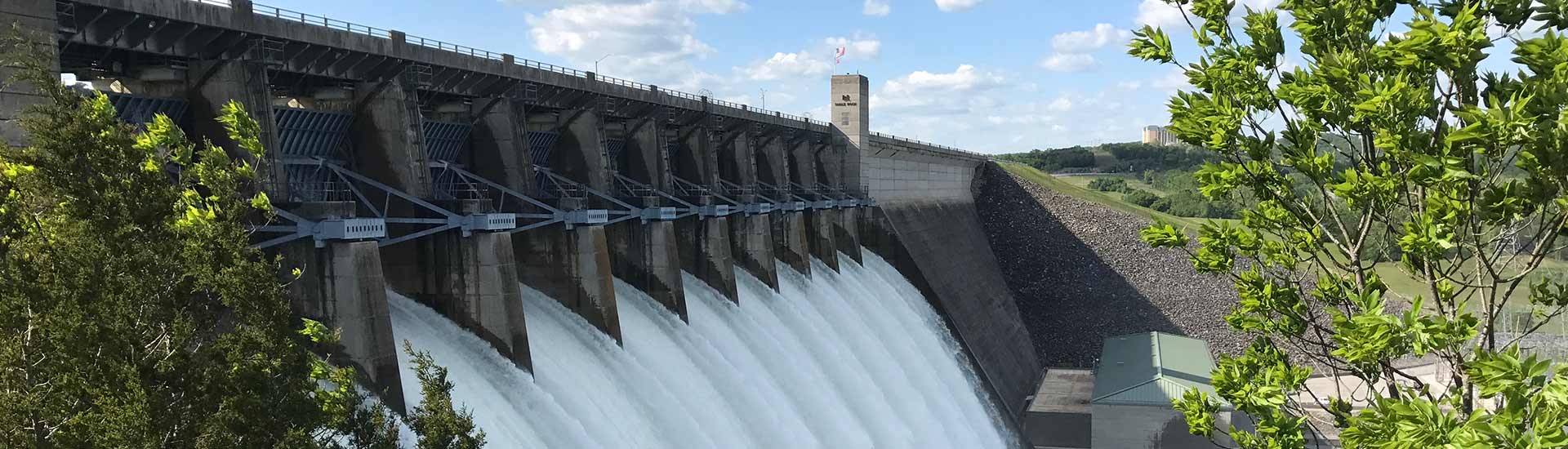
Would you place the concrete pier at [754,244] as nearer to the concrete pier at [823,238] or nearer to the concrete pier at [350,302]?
the concrete pier at [823,238]

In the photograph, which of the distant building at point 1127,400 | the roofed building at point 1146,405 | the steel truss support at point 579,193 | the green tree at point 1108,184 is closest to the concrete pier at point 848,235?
the distant building at point 1127,400

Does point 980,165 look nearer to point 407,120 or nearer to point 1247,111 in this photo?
point 407,120

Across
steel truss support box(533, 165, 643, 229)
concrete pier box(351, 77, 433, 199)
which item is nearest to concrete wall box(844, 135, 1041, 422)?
steel truss support box(533, 165, 643, 229)

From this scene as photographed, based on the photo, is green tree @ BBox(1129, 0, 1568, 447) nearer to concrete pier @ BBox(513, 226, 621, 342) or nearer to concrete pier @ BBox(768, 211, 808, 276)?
concrete pier @ BBox(513, 226, 621, 342)

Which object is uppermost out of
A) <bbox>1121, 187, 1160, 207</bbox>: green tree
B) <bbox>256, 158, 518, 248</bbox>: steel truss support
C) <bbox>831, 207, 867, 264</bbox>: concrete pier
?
<bbox>256, 158, 518, 248</bbox>: steel truss support

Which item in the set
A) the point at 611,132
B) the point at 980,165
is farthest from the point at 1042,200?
the point at 611,132

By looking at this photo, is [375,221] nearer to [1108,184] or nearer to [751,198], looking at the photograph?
[751,198]

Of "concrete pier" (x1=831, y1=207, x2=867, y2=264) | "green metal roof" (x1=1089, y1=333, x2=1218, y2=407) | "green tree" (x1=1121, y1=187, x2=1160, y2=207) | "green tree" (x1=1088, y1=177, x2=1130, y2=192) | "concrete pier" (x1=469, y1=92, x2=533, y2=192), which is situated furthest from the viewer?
"green tree" (x1=1088, y1=177, x2=1130, y2=192)
